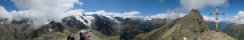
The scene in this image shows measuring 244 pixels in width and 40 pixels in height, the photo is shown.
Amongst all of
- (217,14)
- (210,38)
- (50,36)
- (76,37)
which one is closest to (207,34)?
(210,38)

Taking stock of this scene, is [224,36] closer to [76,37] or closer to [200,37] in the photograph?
[200,37]

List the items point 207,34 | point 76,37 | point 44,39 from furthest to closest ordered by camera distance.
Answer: point 207,34 → point 44,39 → point 76,37

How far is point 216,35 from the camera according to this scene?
160 m

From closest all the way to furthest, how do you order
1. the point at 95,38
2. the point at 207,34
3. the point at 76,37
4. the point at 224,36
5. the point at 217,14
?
the point at 76,37, the point at 95,38, the point at 217,14, the point at 224,36, the point at 207,34

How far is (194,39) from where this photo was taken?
176m

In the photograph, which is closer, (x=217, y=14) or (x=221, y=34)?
(x=217, y=14)

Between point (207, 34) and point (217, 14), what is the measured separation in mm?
35312

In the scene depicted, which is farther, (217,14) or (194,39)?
(194,39)

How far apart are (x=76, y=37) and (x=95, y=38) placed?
1448 centimetres

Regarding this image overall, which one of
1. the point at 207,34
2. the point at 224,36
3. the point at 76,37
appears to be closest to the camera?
the point at 76,37

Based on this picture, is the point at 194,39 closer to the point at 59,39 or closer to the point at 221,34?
the point at 221,34

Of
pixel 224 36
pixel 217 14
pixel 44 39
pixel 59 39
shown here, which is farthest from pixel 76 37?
pixel 224 36

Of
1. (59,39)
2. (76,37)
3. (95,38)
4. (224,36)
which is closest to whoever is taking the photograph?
(76,37)

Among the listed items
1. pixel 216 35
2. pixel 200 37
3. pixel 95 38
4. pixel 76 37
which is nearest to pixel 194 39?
pixel 200 37
